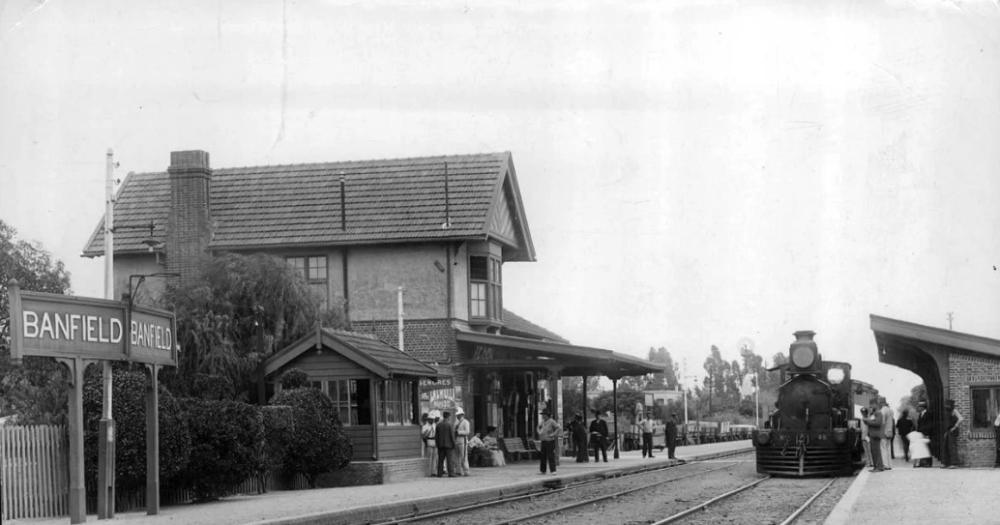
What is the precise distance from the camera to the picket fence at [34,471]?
16078 mm

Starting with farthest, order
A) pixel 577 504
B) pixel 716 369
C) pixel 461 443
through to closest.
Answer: pixel 716 369 → pixel 461 443 → pixel 577 504

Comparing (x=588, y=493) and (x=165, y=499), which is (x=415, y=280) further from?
(x=165, y=499)

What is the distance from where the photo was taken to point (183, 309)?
29.6 meters

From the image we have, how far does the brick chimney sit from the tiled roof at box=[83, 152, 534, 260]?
1859 mm

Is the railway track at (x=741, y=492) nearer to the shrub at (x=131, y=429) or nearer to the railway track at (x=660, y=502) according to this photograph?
the railway track at (x=660, y=502)

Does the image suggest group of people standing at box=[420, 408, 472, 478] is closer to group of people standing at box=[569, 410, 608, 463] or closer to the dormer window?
group of people standing at box=[569, 410, 608, 463]

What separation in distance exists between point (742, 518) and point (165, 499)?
8724 mm

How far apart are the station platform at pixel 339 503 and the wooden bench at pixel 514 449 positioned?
808 cm

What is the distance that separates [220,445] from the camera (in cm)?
1958

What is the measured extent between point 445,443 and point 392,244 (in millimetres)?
10020

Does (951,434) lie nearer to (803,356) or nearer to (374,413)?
(803,356)

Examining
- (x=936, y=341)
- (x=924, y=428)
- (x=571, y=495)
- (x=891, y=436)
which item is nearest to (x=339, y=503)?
(x=571, y=495)

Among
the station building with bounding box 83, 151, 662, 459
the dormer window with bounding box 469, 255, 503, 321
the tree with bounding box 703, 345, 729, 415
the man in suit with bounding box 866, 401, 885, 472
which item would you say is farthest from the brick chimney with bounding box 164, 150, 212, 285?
the tree with bounding box 703, 345, 729, 415

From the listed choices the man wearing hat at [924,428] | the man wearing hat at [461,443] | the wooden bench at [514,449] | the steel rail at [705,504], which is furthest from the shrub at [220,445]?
the wooden bench at [514,449]
